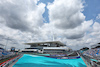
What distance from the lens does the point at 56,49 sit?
7094 cm

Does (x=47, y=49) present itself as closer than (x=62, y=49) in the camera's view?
No

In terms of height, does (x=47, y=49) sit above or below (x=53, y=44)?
below

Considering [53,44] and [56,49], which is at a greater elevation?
[53,44]

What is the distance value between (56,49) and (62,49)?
7.06 m

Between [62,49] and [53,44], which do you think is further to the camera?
[53,44]

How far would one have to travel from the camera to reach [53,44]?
80.6 meters

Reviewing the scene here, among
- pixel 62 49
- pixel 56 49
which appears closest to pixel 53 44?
pixel 56 49

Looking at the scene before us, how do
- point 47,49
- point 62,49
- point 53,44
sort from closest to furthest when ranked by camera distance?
1. point 62,49
2. point 47,49
3. point 53,44

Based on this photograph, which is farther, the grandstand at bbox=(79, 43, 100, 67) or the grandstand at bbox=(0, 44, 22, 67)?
the grandstand at bbox=(0, 44, 22, 67)

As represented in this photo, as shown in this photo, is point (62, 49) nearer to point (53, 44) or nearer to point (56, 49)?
point (56, 49)

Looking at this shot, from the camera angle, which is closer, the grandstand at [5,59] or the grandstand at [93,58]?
the grandstand at [93,58]

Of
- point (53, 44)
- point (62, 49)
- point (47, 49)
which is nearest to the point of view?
point (62, 49)

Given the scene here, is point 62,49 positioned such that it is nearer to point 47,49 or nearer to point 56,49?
point 56,49

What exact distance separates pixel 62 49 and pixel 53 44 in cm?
1587
